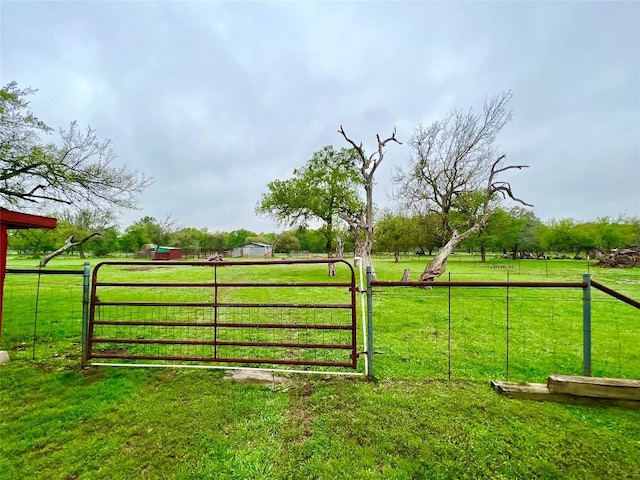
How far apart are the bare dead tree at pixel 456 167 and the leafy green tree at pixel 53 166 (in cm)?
1256

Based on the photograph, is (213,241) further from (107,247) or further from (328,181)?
(328,181)

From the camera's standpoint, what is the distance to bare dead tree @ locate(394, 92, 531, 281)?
12820mm

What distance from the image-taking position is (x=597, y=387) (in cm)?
273

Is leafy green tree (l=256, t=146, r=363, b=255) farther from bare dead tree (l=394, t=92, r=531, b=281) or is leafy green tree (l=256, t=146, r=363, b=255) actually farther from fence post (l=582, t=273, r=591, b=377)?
fence post (l=582, t=273, r=591, b=377)

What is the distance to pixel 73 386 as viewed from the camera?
325 centimetres

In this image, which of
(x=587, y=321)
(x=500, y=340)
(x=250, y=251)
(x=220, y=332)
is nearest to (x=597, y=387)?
(x=587, y=321)

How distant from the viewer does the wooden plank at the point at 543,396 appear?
8.85 feet

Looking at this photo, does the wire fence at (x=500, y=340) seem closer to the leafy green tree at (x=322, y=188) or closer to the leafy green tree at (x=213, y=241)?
the leafy green tree at (x=322, y=188)

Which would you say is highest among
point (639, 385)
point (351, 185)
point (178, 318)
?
point (351, 185)

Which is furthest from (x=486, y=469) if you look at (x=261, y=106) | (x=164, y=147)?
(x=164, y=147)

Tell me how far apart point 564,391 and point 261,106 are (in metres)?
19.9

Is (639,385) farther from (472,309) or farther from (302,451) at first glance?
(472,309)

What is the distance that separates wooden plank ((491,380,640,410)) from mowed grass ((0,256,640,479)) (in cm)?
9

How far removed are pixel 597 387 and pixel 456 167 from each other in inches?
499
